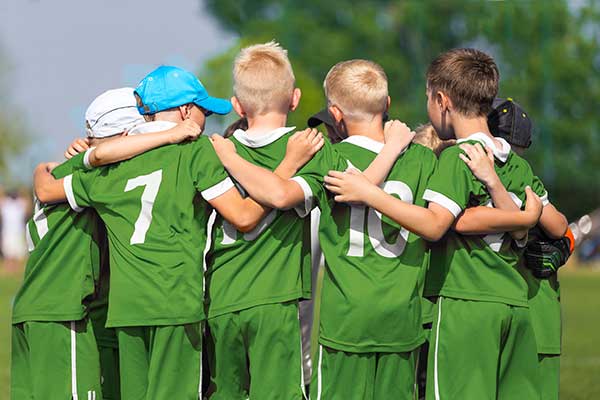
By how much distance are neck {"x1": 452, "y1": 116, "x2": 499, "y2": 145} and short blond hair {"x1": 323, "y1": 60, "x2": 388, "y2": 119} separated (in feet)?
1.19

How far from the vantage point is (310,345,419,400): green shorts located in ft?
15.9

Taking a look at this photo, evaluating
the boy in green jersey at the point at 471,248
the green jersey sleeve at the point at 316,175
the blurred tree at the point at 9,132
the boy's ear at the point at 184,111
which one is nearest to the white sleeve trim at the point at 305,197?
the green jersey sleeve at the point at 316,175

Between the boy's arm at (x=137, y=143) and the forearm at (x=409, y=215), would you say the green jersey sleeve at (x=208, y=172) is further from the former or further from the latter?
the forearm at (x=409, y=215)

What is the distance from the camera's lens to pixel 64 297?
518 cm

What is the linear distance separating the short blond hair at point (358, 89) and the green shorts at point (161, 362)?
1.18 m

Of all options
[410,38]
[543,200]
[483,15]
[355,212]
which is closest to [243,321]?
[355,212]

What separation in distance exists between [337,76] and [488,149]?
0.75m

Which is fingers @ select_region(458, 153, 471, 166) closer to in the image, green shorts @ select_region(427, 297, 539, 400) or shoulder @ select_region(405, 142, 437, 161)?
shoulder @ select_region(405, 142, 437, 161)

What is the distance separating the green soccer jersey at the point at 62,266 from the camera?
17.0 ft

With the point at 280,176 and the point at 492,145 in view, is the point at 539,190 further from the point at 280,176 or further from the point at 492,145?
the point at 280,176

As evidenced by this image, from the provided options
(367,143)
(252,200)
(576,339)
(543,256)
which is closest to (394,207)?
(367,143)

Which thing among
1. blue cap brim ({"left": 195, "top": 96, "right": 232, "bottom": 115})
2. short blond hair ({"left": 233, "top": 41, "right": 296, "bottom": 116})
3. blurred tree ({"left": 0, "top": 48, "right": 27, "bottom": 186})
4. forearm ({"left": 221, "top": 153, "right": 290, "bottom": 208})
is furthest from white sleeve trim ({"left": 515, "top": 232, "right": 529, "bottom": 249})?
blurred tree ({"left": 0, "top": 48, "right": 27, "bottom": 186})

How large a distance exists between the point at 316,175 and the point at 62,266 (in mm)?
1286

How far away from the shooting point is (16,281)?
76.1 feet
